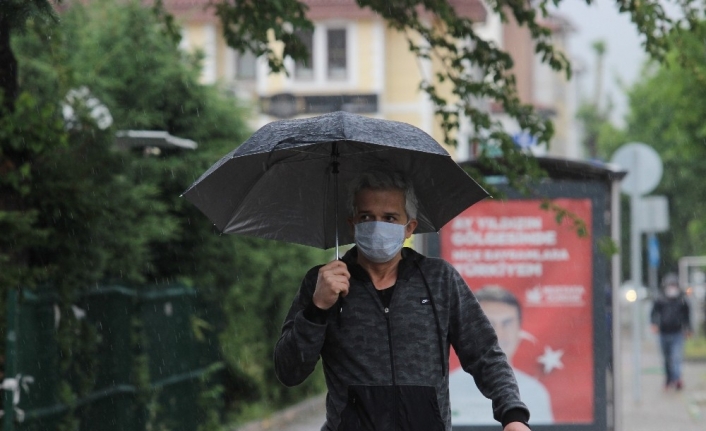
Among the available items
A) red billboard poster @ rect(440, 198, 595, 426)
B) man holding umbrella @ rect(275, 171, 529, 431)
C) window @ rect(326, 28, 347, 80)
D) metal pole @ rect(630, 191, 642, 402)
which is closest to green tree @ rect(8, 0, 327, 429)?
red billboard poster @ rect(440, 198, 595, 426)

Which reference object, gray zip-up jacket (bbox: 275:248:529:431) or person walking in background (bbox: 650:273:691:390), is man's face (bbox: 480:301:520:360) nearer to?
gray zip-up jacket (bbox: 275:248:529:431)

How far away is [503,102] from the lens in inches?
360

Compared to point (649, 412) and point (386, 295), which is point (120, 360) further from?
point (649, 412)

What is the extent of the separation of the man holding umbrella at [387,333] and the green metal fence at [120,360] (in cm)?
372

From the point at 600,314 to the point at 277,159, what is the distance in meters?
5.88

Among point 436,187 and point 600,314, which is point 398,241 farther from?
point 600,314

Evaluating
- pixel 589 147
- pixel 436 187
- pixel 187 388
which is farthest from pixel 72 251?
pixel 589 147

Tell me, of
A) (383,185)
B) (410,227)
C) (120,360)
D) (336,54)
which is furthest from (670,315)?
(336,54)

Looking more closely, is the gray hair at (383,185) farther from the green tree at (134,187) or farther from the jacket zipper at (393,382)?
the green tree at (134,187)

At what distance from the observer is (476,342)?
13.9ft

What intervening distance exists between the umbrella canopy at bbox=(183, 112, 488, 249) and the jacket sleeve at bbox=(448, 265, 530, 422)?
0.48m

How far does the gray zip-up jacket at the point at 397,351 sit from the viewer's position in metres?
4.08

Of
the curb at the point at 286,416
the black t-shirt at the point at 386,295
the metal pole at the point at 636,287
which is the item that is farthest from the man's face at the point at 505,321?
the metal pole at the point at 636,287

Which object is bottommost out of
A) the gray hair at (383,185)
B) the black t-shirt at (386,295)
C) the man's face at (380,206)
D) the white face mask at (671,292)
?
the white face mask at (671,292)
